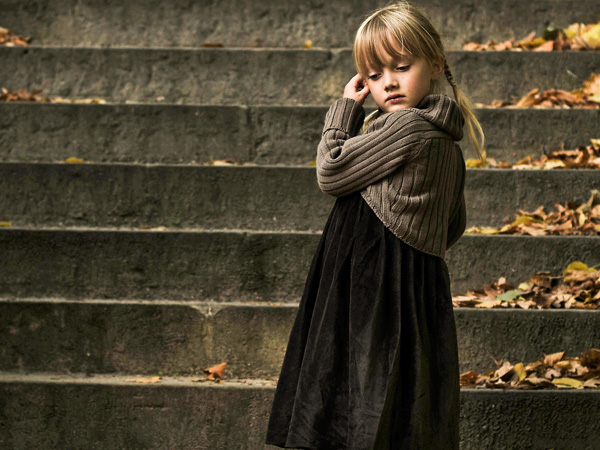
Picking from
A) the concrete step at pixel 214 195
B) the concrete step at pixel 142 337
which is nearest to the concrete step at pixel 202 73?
the concrete step at pixel 214 195

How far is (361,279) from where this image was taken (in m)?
2.25

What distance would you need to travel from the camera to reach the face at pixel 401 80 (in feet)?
7.46

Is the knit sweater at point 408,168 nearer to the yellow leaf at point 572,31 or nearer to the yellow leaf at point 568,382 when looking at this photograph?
the yellow leaf at point 568,382

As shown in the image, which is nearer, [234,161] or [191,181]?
[191,181]

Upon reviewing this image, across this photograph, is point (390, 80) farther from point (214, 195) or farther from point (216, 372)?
point (214, 195)

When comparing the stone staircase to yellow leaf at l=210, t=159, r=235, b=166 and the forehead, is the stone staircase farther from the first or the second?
the forehead

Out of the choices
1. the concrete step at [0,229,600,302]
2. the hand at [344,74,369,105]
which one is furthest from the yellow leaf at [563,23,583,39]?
the hand at [344,74,369,105]

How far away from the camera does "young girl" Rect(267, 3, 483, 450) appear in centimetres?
220

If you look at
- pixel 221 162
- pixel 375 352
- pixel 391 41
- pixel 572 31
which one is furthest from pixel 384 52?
pixel 572 31

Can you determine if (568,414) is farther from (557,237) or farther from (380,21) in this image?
(380,21)

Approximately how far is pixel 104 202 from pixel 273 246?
93cm

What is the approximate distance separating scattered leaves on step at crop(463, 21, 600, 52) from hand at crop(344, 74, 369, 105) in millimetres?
2620

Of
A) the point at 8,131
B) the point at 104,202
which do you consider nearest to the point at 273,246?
the point at 104,202

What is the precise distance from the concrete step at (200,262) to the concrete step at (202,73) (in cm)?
133
